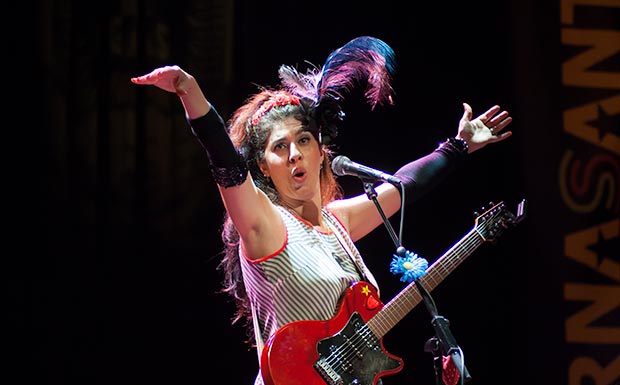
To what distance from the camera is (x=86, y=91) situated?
11.4ft

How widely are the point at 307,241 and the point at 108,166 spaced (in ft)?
4.03

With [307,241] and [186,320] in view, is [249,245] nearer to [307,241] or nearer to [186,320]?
[307,241]

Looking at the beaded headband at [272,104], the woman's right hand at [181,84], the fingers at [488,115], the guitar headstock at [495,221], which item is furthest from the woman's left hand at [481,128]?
the woman's right hand at [181,84]

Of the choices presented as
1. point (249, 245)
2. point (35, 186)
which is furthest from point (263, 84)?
point (249, 245)

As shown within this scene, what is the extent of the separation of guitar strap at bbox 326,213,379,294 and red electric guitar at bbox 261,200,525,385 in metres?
0.14

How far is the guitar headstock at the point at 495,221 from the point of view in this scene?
9.50 feet

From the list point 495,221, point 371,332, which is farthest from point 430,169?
point 371,332

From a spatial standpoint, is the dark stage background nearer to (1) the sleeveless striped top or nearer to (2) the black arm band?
(2) the black arm band

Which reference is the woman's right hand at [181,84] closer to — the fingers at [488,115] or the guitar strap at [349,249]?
the guitar strap at [349,249]

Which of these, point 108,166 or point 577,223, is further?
point 577,223

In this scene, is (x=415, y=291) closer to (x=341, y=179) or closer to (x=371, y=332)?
(x=371, y=332)

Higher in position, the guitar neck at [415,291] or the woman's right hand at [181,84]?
the woman's right hand at [181,84]

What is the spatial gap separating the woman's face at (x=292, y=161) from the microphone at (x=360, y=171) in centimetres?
15

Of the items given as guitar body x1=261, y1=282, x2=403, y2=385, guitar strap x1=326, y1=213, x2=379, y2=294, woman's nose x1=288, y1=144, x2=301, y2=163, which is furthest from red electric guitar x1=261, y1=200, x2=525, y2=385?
woman's nose x1=288, y1=144, x2=301, y2=163
